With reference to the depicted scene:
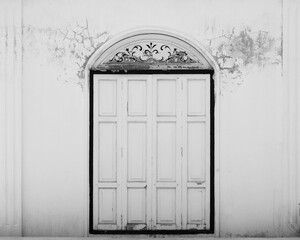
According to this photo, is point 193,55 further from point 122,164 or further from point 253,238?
point 253,238

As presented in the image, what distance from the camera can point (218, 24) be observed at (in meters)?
7.30

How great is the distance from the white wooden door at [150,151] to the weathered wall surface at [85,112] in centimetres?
24

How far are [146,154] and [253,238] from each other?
1.68 meters

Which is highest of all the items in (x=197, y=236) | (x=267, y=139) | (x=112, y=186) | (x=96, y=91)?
(x=96, y=91)

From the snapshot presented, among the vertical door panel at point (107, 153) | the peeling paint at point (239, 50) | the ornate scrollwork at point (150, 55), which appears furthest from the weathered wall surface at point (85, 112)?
the ornate scrollwork at point (150, 55)

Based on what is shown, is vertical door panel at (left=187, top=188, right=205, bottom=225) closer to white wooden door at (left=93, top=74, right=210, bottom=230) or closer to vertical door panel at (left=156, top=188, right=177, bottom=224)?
white wooden door at (left=93, top=74, right=210, bottom=230)

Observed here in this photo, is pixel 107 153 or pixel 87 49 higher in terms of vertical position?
pixel 87 49

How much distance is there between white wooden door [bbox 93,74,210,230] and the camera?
291 inches

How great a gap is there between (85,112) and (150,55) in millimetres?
1086

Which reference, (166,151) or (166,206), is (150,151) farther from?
(166,206)

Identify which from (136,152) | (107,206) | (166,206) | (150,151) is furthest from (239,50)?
(107,206)

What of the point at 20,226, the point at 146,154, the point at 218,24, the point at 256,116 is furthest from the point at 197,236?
the point at 218,24

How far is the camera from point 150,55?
293 inches

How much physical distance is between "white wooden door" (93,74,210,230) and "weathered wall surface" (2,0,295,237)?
235mm
